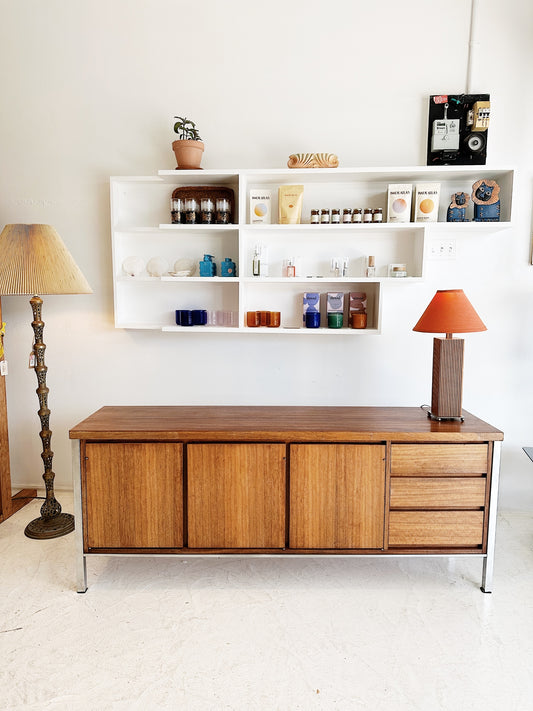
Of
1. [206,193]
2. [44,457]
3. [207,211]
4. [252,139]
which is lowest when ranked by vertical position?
[44,457]

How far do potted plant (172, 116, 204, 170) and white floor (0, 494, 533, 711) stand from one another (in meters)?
2.21

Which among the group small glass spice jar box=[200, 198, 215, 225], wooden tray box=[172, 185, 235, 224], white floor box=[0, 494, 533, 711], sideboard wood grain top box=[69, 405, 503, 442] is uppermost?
wooden tray box=[172, 185, 235, 224]

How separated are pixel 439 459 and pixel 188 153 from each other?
6.94ft

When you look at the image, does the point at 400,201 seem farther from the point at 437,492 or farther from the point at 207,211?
the point at 437,492

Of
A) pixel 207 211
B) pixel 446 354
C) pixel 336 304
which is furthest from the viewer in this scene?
pixel 336 304

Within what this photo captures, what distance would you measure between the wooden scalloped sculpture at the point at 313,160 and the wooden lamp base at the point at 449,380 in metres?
1.17

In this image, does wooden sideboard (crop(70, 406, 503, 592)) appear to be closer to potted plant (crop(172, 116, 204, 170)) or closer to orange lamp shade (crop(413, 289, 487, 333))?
orange lamp shade (crop(413, 289, 487, 333))

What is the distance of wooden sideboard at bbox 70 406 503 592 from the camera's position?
7.17 feet

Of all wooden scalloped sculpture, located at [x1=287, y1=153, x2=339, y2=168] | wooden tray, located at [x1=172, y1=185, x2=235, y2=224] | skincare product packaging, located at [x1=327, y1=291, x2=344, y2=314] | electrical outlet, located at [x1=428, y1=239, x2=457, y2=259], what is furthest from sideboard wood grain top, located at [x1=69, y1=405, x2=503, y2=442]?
wooden scalloped sculpture, located at [x1=287, y1=153, x2=339, y2=168]

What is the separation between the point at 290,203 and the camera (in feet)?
8.96

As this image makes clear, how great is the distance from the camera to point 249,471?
2.21 metres

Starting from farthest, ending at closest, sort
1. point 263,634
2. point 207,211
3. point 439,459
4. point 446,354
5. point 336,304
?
point 336,304, point 207,211, point 446,354, point 439,459, point 263,634

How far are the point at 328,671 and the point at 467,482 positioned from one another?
40.3 inches

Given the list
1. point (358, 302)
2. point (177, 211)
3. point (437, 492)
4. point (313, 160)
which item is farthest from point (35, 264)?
point (437, 492)
